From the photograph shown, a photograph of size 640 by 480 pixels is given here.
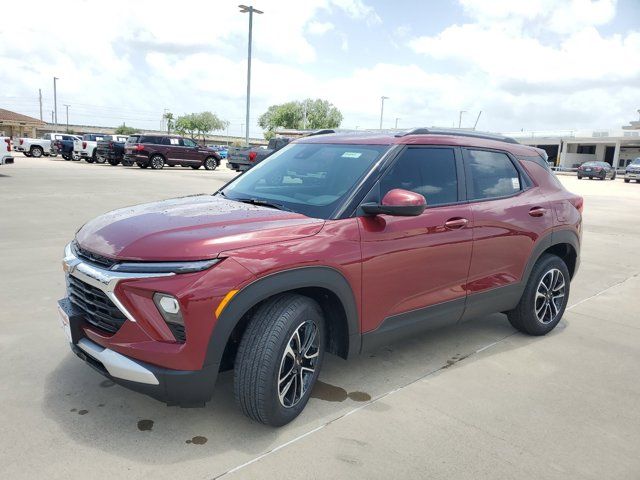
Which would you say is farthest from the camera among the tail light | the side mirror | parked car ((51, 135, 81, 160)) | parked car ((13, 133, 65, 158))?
parked car ((13, 133, 65, 158))

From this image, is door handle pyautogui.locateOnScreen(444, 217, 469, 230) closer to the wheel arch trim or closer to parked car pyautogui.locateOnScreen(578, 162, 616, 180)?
the wheel arch trim

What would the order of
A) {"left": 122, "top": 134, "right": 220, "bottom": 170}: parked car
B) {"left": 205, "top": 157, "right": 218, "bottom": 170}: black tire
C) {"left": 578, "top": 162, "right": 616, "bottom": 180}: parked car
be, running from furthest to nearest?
{"left": 578, "top": 162, "right": 616, "bottom": 180}: parked car < {"left": 205, "top": 157, "right": 218, "bottom": 170}: black tire < {"left": 122, "top": 134, "right": 220, "bottom": 170}: parked car

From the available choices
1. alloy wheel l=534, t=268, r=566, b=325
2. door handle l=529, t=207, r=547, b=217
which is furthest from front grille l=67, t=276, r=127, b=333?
alloy wheel l=534, t=268, r=566, b=325

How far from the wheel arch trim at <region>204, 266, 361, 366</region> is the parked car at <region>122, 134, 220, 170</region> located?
83.5 ft

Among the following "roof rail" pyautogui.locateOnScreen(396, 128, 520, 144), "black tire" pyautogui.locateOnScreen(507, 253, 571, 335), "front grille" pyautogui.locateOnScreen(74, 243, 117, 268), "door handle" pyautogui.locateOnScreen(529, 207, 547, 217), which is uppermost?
"roof rail" pyautogui.locateOnScreen(396, 128, 520, 144)

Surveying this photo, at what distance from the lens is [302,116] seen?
83188 mm

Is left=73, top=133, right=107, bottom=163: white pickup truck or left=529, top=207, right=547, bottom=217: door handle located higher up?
left=73, top=133, right=107, bottom=163: white pickup truck

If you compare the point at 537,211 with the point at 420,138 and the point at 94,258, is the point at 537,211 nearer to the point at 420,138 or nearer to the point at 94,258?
the point at 420,138

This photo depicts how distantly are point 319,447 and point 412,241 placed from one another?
1409 millimetres

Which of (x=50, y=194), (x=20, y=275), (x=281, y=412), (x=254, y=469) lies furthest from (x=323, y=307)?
(x=50, y=194)

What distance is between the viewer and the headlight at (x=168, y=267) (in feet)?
8.30

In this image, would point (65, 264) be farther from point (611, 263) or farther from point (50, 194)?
point (50, 194)

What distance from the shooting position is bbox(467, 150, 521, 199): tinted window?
13.1ft

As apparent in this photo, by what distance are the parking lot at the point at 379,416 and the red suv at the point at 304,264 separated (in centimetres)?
31
